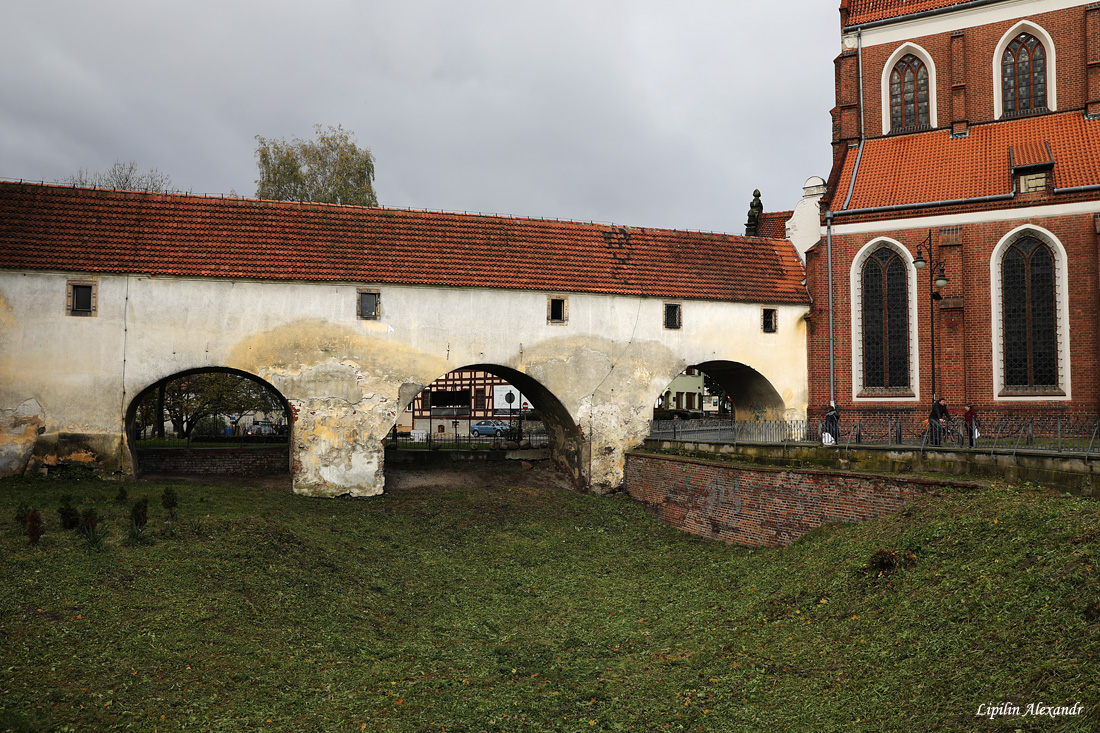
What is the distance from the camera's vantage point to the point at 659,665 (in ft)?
29.2

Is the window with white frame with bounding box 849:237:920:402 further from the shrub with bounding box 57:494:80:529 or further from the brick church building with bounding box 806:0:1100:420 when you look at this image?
the shrub with bounding box 57:494:80:529

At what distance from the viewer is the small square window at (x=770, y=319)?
23312 millimetres

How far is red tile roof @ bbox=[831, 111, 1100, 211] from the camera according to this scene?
835 inches

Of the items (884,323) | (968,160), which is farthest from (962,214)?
(884,323)

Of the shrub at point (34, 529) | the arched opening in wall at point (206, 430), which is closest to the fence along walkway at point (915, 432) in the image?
the arched opening in wall at point (206, 430)

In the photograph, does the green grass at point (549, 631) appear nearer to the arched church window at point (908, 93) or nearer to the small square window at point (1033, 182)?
the small square window at point (1033, 182)

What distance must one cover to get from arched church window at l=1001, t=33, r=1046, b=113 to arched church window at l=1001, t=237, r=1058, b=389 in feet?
18.5

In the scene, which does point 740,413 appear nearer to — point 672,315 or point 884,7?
point 672,315

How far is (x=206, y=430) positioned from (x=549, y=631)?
1158 inches

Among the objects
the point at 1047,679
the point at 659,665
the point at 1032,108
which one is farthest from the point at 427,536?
the point at 1032,108

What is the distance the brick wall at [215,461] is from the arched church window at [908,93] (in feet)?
76.2

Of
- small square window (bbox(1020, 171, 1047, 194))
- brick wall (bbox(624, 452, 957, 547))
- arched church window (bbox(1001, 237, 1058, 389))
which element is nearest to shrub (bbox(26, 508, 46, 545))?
brick wall (bbox(624, 452, 957, 547))

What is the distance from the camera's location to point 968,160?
74.8 ft

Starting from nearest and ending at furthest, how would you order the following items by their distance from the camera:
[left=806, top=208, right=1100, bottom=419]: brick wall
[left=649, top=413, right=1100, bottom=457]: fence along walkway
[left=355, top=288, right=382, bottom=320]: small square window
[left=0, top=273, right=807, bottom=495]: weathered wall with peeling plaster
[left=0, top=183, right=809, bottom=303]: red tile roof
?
[left=649, top=413, right=1100, bottom=457]: fence along walkway, [left=0, top=273, right=807, bottom=495]: weathered wall with peeling plaster, [left=0, top=183, right=809, bottom=303]: red tile roof, [left=355, top=288, right=382, bottom=320]: small square window, [left=806, top=208, right=1100, bottom=419]: brick wall
